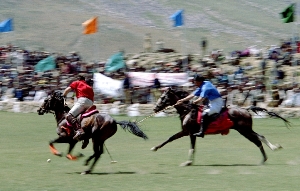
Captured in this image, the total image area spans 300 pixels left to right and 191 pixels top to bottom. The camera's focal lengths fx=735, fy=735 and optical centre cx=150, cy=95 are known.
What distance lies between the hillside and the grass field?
56.3 metres

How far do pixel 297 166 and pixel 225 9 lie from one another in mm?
94368

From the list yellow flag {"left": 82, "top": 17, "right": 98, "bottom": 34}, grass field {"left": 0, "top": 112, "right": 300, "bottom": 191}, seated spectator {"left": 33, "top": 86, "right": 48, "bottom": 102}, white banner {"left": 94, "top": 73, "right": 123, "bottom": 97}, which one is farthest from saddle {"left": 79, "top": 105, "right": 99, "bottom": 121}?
yellow flag {"left": 82, "top": 17, "right": 98, "bottom": 34}

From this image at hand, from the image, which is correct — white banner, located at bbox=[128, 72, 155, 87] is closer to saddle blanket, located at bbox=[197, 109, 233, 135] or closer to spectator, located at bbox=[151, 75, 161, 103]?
spectator, located at bbox=[151, 75, 161, 103]

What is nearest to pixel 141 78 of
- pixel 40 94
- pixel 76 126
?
pixel 40 94

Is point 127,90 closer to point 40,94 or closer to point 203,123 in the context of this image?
point 40,94

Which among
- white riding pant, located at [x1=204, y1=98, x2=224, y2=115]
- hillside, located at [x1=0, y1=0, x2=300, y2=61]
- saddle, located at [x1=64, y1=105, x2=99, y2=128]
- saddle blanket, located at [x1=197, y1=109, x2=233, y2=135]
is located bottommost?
hillside, located at [x1=0, y1=0, x2=300, y2=61]

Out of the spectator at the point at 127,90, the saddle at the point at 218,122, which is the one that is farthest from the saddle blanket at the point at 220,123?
the spectator at the point at 127,90

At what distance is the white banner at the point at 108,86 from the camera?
35997 millimetres

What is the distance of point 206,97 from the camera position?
1742 cm

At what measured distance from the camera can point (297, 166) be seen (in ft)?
54.8

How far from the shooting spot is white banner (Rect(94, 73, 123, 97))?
3600 cm

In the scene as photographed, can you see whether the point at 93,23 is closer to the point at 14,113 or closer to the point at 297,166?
the point at 14,113

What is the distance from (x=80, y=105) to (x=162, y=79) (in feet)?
63.0

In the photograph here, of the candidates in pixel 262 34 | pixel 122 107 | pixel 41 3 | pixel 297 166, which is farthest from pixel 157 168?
pixel 41 3
